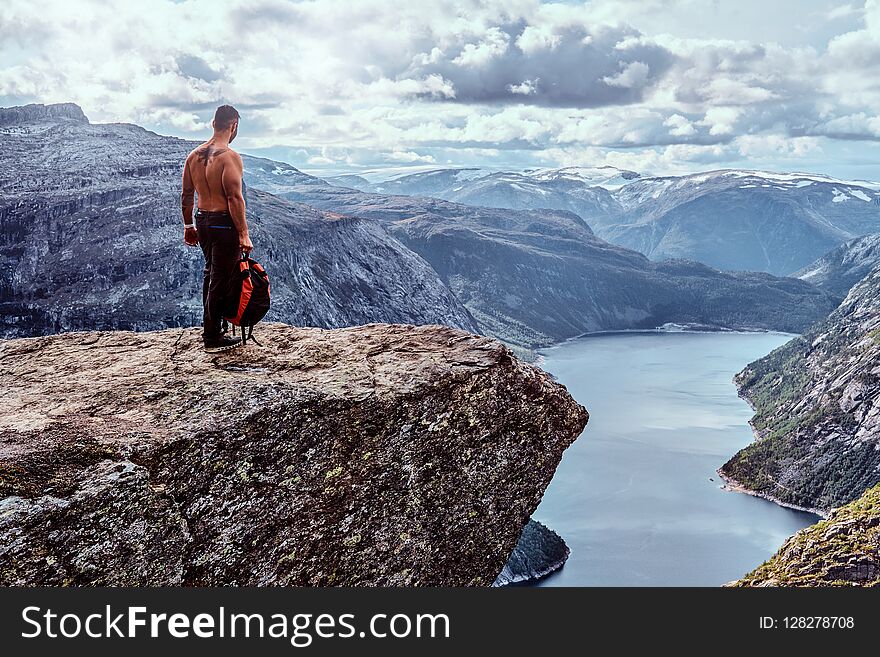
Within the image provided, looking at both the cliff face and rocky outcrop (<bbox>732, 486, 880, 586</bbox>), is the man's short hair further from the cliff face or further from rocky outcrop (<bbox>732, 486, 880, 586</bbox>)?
rocky outcrop (<bbox>732, 486, 880, 586</bbox>)

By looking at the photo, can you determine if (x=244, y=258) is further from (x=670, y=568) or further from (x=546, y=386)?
(x=670, y=568)

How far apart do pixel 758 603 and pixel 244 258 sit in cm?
1310

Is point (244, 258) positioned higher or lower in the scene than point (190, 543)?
higher

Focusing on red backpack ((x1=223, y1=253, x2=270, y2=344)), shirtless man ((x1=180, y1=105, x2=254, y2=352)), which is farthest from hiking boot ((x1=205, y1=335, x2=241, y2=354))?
red backpack ((x1=223, y1=253, x2=270, y2=344))

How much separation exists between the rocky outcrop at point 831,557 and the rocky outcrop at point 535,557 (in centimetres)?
7540

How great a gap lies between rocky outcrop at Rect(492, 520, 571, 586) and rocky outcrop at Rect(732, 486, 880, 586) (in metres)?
75.4

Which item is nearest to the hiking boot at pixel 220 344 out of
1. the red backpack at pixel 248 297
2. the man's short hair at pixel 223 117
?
the red backpack at pixel 248 297

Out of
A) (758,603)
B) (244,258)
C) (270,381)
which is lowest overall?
(758,603)

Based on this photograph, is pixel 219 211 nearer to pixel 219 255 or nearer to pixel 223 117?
pixel 219 255

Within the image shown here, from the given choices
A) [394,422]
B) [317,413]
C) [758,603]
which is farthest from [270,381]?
[758,603]

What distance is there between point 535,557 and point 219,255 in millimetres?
146402

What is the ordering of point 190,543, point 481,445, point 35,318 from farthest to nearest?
point 35,318 < point 481,445 < point 190,543

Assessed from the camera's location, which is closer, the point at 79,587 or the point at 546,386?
the point at 79,587

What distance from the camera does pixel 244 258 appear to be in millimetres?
18625
